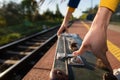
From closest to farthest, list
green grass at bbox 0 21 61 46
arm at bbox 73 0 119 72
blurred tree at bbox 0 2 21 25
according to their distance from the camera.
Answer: arm at bbox 73 0 119 72, green grass at bbox 0 21 61 46, blurred tree at bbox 0 2 21 25

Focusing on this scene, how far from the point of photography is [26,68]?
22.2ft

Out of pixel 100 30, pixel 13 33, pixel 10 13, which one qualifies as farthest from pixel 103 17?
pixel 10 13

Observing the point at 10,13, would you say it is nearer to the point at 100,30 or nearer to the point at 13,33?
the point at 13,33

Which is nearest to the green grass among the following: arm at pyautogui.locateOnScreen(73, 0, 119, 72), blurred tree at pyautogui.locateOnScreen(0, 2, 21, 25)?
blurred tree at pyautogui.locateOnScreen(0, 2, 21, 25)

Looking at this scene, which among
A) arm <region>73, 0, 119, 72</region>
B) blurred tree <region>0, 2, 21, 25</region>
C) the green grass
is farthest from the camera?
blurred tree <region>0, 2, 21, 25</region>

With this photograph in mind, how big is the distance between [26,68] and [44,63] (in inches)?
21.7

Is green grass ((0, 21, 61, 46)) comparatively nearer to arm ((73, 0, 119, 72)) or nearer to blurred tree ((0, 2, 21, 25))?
blurred tree ((0, 2, 21, 25))

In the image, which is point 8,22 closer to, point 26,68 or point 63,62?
point 26,68

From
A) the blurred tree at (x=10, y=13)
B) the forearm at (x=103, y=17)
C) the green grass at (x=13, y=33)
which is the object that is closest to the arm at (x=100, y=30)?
the forearm at (x=103, y=17)

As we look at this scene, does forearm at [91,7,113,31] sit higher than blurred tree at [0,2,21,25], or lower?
higher

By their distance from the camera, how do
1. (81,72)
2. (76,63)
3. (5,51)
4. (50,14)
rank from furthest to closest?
1. (50,14)
2. (5,51)
3. (76,63)
4. (81,72)

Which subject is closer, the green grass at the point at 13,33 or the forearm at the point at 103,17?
the forearm at the point at 103,17

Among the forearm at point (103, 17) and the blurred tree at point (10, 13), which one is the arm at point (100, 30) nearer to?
the forearm at point (103, 17)

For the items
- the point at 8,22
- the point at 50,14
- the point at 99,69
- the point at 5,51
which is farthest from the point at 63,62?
the point at 50,14
